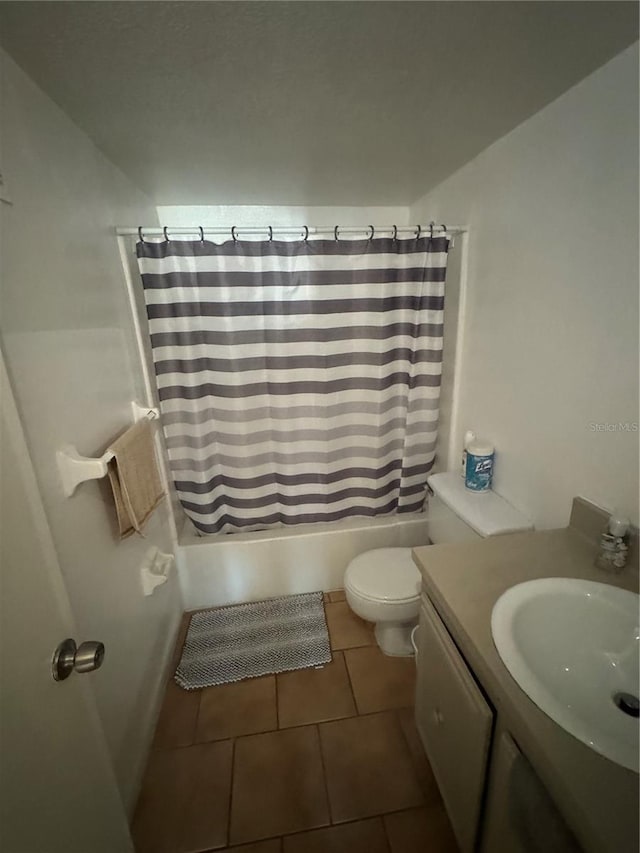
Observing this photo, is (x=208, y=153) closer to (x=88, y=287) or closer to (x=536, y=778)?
(x=88, y=287)

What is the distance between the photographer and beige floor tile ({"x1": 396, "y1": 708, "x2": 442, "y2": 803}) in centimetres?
119

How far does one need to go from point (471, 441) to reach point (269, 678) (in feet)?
4.55

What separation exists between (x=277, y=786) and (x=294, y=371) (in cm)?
156

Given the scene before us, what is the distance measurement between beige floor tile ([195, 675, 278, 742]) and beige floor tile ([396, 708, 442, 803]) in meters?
0.51

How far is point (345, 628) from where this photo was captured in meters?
1.81

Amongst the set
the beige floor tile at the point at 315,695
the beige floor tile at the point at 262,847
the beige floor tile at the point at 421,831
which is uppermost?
the beige floor tile at the point at 315,695

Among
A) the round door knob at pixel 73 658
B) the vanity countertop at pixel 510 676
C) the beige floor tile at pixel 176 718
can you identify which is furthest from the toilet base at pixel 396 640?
the round door knob at pixel 73 658

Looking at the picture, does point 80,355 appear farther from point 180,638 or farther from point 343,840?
point 343,840

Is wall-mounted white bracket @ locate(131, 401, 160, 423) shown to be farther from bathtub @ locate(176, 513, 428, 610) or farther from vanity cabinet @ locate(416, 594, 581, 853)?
vanity cabinet @ locate(416, 594, 581, 853)

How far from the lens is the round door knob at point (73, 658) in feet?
2.12

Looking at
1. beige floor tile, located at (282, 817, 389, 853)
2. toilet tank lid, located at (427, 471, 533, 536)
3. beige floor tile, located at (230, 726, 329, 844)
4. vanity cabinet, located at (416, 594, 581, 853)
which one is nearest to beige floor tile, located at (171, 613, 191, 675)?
beige floor tile, located at (230, 726, 329, 844)

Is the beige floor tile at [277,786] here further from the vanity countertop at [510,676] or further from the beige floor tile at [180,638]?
the vanity countertop at [510,676]

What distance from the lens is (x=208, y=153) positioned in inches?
50.9

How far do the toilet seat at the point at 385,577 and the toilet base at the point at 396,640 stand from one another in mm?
253
